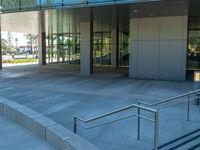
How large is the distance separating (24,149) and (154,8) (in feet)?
37.4

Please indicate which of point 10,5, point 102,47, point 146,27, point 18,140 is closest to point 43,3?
point 10,5

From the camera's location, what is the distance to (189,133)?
6414mm

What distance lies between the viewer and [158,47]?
55.0 feet

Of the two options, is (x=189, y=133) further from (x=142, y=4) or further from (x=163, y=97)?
(x=142, y=4)

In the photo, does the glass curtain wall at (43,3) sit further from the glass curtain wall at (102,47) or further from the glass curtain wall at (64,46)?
the glass curtain wall at (64,46)

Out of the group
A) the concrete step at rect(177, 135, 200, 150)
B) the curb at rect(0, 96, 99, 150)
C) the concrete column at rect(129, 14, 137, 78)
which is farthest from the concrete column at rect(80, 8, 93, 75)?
the concrete step at rect(177, 135, 200, 150)

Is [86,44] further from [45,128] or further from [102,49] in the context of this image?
[45,128]

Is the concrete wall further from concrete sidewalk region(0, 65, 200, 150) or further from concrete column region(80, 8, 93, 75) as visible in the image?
concrete column region(80, 8, 93, 75)

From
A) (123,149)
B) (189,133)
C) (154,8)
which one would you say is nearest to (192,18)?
(154,8)

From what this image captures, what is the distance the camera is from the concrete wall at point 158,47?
Result: 16.1m

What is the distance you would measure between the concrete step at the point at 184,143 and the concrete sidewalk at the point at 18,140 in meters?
2.42

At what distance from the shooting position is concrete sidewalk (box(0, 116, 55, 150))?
19.2ft

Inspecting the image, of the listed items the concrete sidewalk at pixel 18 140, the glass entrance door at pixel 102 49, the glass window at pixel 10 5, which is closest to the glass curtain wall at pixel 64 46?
the glass entrance door at pixel 102 49

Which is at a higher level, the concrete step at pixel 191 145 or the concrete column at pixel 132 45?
the concrete column at pixel 132 45
